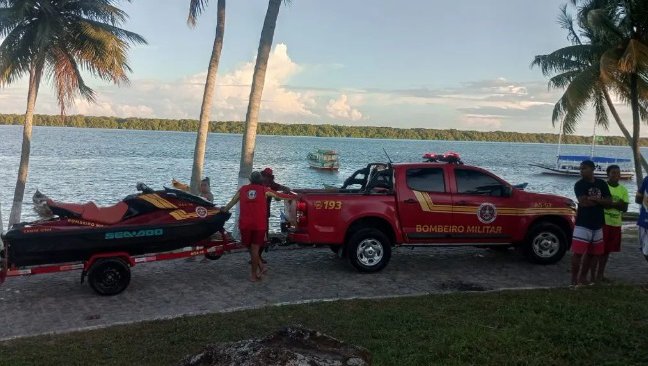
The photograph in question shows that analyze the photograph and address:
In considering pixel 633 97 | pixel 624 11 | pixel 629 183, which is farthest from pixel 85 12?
pixel 629 183

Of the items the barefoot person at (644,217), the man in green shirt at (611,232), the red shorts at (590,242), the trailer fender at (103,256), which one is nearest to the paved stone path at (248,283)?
the trailer fender at (103,256)

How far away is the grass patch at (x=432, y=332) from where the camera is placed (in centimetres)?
556

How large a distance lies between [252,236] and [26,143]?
1041 cm

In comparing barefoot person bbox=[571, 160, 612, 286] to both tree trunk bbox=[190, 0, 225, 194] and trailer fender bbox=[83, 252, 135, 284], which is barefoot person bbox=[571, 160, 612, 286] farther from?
tree trunk bbox=[190, 0, 225, 194]

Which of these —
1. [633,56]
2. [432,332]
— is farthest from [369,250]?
[633,56]

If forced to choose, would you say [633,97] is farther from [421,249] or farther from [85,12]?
[85,12]

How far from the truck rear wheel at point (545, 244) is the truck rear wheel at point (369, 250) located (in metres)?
2.48

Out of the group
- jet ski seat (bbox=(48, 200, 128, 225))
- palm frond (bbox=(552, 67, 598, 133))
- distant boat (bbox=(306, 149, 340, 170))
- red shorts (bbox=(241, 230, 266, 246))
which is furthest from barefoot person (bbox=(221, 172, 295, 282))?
distant boat (bbox=(306, 149, 340, 170))

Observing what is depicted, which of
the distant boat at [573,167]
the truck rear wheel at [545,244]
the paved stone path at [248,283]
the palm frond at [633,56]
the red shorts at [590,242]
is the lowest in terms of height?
the paved stone path at [248,283]

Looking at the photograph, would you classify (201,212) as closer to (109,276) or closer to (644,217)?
(109,276)

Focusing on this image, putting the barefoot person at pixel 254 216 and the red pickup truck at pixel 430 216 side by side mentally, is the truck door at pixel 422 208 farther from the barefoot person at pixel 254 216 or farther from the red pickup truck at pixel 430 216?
the barefoot person at pixel 254 216

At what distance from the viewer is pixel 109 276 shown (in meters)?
8.76

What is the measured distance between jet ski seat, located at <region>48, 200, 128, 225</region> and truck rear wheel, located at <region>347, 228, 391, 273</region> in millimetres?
3456

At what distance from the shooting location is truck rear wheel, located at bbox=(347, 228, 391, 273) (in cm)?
980
